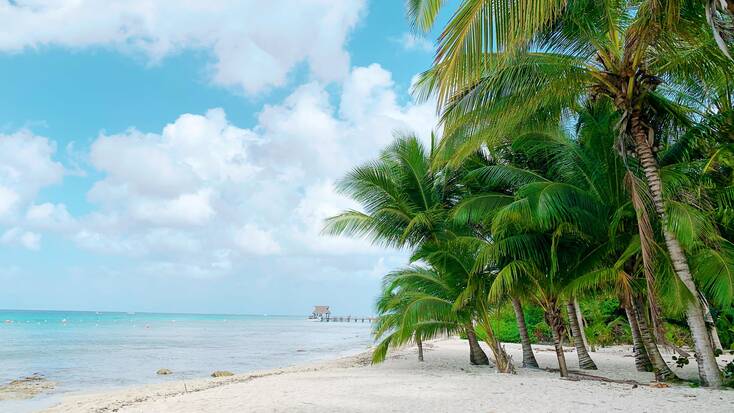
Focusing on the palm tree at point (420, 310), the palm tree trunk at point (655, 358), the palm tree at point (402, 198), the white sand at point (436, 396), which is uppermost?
the palm tree at point (402, 198)

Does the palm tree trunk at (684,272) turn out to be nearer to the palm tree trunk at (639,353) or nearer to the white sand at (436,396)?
the white sand at (436,396)

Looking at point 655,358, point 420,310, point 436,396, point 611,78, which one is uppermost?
point 611,78

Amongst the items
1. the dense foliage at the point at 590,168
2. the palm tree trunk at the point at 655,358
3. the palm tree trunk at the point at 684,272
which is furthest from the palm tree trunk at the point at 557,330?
the palm tree trunk at the point at 684,272

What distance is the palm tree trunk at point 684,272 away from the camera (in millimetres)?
7344

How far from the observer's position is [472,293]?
32.7 ft

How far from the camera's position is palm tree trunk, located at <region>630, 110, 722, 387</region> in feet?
24.1

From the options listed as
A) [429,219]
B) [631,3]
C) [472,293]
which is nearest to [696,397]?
[472,293]

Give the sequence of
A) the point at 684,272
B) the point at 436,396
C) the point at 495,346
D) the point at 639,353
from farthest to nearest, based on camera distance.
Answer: the point at 639,353 < the point at 495,346 < the point at 436,396 < the point at 684,272

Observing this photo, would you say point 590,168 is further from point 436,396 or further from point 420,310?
point 436,396

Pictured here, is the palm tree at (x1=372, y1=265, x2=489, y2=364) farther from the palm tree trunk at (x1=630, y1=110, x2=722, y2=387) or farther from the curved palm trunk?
the palm tree trunk at (x1=630, y1=110, x2=722, y2=387)

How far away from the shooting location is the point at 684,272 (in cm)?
734

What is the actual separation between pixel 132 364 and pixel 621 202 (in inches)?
767

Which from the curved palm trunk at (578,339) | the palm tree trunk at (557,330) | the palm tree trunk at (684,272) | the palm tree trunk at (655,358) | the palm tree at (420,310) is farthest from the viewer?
the curved palm trunk at (578,339)

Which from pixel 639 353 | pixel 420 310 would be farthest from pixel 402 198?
pixel 639 353
